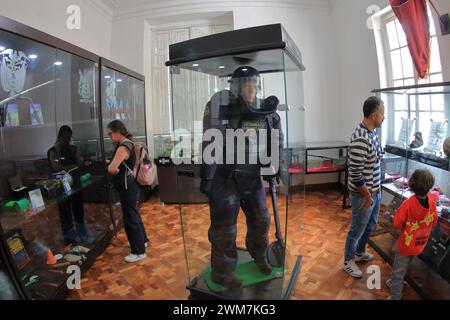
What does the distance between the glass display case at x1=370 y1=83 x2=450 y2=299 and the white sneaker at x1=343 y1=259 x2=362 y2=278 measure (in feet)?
1.14

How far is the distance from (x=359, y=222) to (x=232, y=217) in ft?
3.37

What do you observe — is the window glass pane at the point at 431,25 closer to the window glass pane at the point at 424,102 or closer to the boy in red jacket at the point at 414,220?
the window glass pane at the point at 424,102

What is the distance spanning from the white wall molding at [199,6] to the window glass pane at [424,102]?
274 centimetres

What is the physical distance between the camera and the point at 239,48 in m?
1.52

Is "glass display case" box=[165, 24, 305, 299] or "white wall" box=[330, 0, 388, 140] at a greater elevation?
"white wall" box=[330, 0, 388, 140]

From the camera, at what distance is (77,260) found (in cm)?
233

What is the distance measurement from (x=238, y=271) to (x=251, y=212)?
0.44 metres

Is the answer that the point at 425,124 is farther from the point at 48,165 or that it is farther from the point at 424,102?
the point at 48,165

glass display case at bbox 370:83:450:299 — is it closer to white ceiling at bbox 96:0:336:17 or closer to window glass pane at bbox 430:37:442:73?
window glass pane at bbox 430:37:442:73

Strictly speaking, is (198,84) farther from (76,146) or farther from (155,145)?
(155,145)

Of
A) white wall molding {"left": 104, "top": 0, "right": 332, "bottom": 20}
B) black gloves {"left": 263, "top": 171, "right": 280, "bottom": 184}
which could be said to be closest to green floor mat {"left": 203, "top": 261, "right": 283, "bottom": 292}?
black gloves {"left": 263, "top": 171, "right": 280, "bottom": 184}

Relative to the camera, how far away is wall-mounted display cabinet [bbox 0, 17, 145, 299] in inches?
73.0


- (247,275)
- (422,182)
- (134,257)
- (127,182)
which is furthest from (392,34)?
(134,257)
